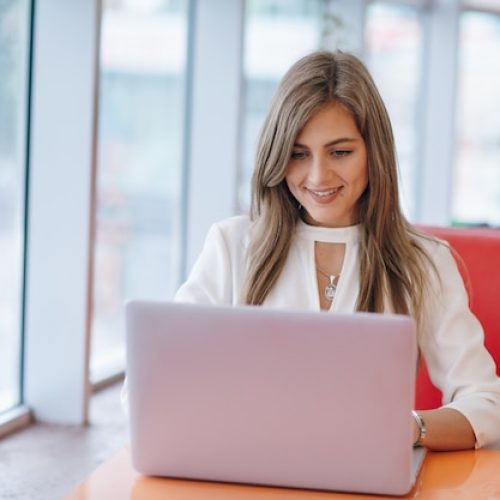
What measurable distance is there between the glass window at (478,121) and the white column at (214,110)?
2.68 meters

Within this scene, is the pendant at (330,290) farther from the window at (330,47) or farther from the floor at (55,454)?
the window at (330,47)

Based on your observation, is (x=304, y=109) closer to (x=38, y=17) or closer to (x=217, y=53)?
(x=38, y=17)

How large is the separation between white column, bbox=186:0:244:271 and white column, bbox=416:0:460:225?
240 cm

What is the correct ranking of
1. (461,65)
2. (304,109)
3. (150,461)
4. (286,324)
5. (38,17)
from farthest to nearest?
→ (461,65) < (38,17) < (304,109) < (150,461) < (286,324)

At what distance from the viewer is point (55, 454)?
11.6 feet

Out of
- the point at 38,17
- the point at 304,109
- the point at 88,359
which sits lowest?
the point at 88,359

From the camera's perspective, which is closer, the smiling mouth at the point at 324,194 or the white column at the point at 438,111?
the smiling mouth at the point at 324,194

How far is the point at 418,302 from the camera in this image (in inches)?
75.1

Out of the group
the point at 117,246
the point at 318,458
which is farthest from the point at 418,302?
the point at 117,246

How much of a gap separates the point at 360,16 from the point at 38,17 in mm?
2790

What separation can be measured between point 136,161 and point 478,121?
3.20m

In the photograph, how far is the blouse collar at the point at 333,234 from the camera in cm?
198

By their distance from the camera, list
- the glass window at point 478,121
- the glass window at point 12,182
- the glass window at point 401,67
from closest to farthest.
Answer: the glass window at point 12,182, the glass window at point 401,67, the glass window at point 478,121

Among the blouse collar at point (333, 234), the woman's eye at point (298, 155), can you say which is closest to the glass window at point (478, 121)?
the blouse collar at point (333, 234)
